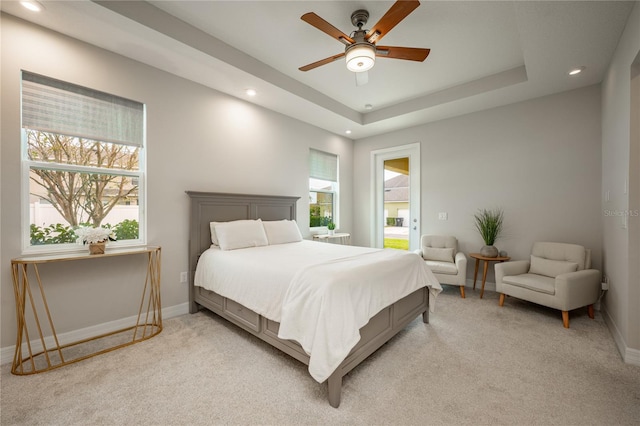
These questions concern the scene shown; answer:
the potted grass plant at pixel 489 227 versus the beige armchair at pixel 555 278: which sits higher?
the potted grass plant at pixel 489 227

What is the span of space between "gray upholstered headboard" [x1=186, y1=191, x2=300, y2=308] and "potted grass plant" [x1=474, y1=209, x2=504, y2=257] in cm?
303

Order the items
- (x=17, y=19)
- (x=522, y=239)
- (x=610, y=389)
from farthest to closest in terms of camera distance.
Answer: (x=522, y=239), (x=17, y=19), (x=610, y=389)

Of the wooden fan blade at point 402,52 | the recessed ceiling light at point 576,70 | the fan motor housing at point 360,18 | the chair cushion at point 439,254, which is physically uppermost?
the fan motor housing at point 360,18

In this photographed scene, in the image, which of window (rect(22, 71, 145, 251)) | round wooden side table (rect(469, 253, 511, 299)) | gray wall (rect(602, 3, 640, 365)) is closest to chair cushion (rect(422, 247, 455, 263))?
round wooden side table (rect(469, 253, 511, 299))

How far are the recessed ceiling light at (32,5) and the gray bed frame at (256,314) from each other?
1839 millimetres

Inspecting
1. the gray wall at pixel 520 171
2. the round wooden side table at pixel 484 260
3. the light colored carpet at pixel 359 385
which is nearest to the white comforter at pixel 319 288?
the light colored carpet at pixel 359 385

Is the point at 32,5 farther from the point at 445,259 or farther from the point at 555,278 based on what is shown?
the point at 555,278

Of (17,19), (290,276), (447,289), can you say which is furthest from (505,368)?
(17,19)

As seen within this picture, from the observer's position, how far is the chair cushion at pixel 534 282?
284 centimetres

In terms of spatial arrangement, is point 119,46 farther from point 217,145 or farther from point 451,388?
point 451,388

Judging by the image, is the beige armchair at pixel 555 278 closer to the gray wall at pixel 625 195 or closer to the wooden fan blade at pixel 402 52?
the gray wall at pixel 625 195

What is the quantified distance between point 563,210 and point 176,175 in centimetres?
495

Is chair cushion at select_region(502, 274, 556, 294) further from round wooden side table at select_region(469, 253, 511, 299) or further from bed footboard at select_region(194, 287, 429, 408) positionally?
bed footboard at select_region(194, 287, 429, 408)

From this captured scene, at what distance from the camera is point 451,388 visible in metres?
1.80
